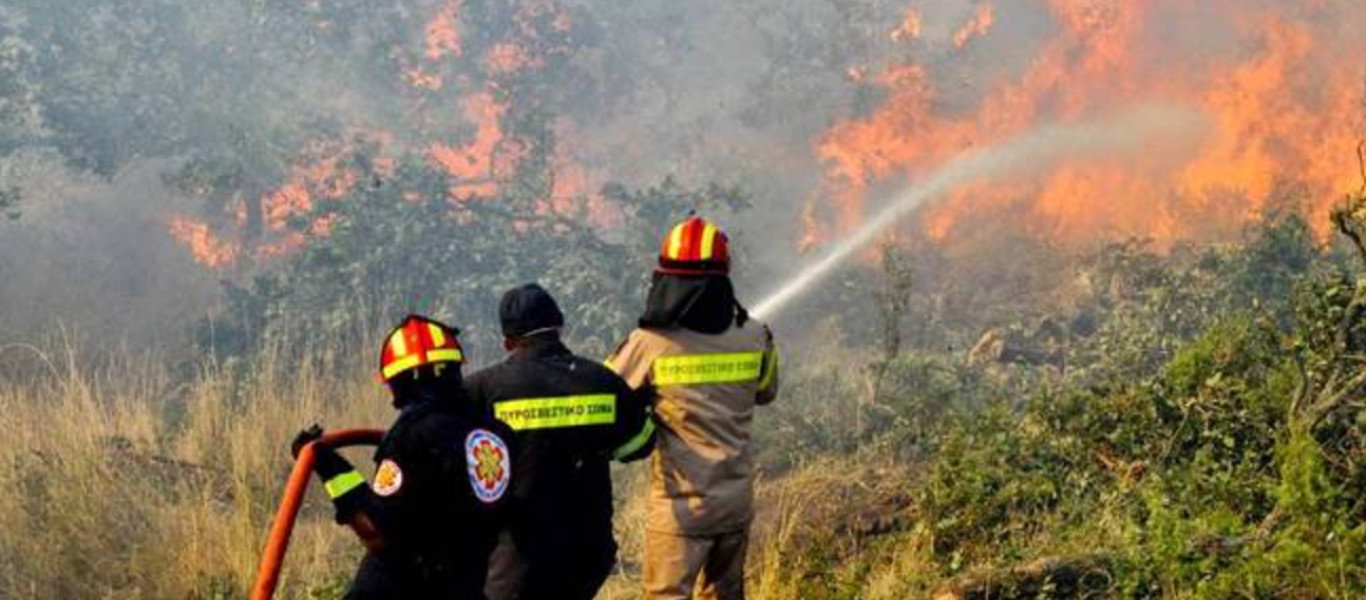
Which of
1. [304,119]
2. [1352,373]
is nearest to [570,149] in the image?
[304,119]

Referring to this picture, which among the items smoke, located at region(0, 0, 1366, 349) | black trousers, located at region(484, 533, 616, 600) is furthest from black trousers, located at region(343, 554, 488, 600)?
smoke, located at region(0, 0, 1366, 349)

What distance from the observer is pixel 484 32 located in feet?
65.0

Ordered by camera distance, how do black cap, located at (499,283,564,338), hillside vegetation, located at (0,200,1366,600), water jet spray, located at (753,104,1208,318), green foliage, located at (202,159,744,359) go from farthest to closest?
water jet spray, located at (753,104,1208,318)
green foliage, located at (202,159,744,359)
hillside vegetation, located at (0,200,1366,600)
black cap, located at (499,283,564,338)

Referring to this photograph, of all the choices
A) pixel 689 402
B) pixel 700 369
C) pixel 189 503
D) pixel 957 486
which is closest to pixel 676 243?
pixel 700 369

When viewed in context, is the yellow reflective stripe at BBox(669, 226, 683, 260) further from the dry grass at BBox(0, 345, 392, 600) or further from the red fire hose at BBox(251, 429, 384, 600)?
the dry grass at BBox(0, 345, 392, 600)

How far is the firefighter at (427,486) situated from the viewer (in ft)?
12.6

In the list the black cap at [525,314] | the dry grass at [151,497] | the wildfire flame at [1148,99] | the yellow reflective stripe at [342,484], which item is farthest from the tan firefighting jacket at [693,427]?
the wildfire flame at [1148,99]

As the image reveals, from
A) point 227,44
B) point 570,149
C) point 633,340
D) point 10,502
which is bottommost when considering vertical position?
point 10,502

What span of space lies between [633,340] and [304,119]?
545 inches

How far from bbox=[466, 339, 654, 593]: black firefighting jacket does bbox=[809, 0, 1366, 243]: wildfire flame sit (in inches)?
453

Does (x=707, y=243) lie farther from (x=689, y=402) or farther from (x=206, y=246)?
(x=206, y=246)

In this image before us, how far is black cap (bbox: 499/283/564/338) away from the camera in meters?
4.64

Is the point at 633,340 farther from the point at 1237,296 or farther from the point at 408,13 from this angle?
the point at 408,13

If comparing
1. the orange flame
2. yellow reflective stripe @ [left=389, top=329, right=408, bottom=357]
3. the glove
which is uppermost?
the orange flame
